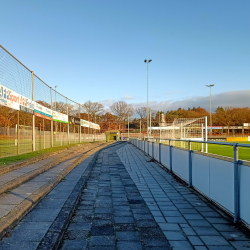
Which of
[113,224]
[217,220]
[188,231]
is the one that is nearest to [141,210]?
[113,224]

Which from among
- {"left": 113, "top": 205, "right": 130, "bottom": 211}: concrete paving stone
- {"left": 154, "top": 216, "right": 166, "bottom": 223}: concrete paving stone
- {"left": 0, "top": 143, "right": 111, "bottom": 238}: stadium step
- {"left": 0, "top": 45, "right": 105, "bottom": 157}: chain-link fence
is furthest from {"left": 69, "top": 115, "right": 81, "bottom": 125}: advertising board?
{"left": 154, "top": 216, "right": 166, "bottom": 223}: concrete paving stone

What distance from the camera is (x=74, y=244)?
3014 mm

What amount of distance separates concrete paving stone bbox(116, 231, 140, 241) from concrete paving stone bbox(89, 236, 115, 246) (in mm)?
112

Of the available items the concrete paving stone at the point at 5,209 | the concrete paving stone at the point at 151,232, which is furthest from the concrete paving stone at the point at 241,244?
the concrete paving stone at the point at 5,209

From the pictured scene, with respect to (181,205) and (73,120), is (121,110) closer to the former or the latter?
(73,120)

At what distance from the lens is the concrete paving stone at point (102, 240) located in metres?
3.03

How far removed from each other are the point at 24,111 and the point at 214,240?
27.9ft

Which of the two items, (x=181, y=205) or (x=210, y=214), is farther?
(x=181, y=205)

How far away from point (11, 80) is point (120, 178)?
4.77 meters

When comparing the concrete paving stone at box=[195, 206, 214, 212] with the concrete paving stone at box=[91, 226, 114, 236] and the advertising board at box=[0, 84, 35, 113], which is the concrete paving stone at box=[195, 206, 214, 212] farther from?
the advertising board at box=[0, 84, 35, 113]

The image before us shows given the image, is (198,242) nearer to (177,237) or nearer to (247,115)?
(177,237)

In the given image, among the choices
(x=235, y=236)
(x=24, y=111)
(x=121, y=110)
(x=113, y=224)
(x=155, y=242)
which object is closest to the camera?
(x=155, y=242)

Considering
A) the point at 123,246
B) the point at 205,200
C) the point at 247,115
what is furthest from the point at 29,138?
the point at 247,115

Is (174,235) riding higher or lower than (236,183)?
lower
